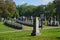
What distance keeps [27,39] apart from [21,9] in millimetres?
127769

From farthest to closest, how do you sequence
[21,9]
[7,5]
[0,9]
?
[21,9], [7,5], [0,9]

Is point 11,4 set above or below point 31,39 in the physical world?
above

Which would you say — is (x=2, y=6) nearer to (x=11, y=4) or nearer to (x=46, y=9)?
(x=11, y=4)

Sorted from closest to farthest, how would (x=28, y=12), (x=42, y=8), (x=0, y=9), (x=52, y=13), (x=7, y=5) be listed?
1. (x=0, y=9)
2. (x=7, y=5)
3. (x=52, y=13)
4. (x=42, y=8)
5. (x=28, y=12)

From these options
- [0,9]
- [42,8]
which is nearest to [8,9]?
[0,9]

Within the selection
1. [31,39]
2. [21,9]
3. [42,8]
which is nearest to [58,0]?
[42,8]

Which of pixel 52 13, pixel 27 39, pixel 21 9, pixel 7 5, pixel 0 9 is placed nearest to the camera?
pixel 27 39

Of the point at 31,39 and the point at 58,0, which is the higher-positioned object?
the point at 58,0

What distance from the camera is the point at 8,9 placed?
7894 cm

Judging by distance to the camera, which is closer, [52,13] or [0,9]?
[0,9]

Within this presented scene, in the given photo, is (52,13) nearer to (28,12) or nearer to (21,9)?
(28,12)

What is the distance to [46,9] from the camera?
111 metres

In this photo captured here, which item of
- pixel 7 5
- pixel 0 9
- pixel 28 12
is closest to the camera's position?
pixel 0 9

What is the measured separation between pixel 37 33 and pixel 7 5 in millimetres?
55303
